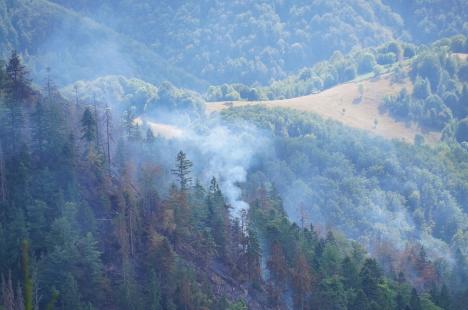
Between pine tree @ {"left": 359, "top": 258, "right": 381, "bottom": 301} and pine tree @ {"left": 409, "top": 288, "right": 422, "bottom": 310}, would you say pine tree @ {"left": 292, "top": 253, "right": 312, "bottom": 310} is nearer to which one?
pine tree @ {"left": 359, "top": 258, "right": 381, "bottom": 301}

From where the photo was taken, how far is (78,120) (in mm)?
119250

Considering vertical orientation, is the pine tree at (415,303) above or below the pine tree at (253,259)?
below

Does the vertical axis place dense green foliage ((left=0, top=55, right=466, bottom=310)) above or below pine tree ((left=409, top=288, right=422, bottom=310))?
above

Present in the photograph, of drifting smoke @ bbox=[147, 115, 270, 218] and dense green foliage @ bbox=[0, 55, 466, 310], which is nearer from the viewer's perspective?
dense green foliage @ bbox=[0, 55, 466, 310]

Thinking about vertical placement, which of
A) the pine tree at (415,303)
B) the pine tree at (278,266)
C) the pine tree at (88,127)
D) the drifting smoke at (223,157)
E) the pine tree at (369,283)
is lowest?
the pine tree at (415,303)

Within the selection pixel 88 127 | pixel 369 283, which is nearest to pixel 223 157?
pixel 88 127

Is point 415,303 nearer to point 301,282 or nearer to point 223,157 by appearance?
point 301,282

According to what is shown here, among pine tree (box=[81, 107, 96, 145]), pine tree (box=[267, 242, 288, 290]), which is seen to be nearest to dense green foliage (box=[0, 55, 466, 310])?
pine tree (box=[267, 242, 288, 290])

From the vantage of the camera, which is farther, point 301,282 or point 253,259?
point 253,259

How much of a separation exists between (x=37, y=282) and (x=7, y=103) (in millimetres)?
28865

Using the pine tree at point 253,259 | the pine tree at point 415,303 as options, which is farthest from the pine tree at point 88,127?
the pine tree at point 415,303

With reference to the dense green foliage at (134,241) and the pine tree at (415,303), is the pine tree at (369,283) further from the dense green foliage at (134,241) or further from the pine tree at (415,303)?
the pine tree at (415,303)

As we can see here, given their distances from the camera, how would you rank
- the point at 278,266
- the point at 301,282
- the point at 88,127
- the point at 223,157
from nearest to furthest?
the point at 301,282 < the point at 278,266 < the point at 88,127 < the point at 223,157

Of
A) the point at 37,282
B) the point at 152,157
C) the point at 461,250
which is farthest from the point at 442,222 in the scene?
the point at 37,282
